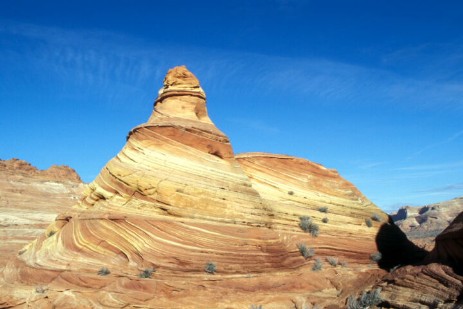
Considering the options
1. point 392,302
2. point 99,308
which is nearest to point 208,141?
point 99,308

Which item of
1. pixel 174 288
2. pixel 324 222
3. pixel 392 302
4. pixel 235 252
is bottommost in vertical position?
pixel 392 302

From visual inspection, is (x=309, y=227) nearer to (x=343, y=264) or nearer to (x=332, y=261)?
(x=332, y=261)

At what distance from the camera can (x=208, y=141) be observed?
2214 cm

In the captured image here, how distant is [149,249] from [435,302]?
11.1m

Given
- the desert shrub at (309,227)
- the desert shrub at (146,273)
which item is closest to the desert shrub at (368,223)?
the desert shrub at (309,227)

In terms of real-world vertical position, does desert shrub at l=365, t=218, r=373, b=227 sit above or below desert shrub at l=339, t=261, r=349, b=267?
above

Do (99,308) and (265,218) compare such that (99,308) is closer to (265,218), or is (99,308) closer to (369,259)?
(265,218)

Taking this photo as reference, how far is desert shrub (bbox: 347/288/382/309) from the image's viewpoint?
16.5 m

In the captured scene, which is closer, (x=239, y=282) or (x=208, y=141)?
(x=239, y=282)

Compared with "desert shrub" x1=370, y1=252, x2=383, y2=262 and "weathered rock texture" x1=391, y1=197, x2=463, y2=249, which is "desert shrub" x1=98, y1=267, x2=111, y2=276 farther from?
"weathered rock texture" x1=391, y1=197, x2=463, y2=249

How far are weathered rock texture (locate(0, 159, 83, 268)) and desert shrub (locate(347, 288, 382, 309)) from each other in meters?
25.6

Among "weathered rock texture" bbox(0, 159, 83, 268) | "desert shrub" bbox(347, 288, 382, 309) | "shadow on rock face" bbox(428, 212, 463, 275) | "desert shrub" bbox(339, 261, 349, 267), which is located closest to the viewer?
"shadow on rock face" bbox(428, 212, 463, 275)

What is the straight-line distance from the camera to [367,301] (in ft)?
54.7

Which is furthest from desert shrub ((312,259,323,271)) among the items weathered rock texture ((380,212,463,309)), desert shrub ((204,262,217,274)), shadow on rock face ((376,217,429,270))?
desert shrub ((204,262,217,274))
